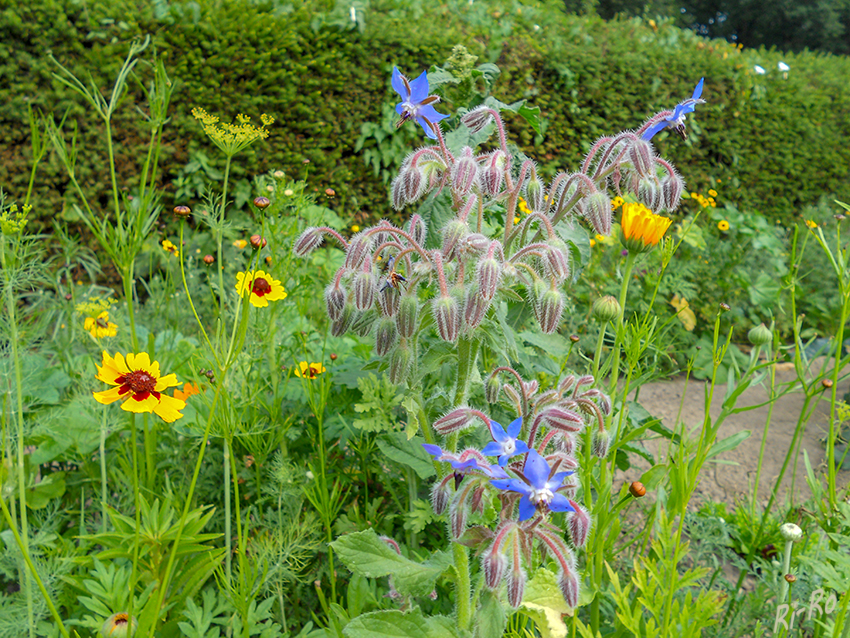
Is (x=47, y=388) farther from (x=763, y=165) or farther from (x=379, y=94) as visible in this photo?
(x=763, y=165)

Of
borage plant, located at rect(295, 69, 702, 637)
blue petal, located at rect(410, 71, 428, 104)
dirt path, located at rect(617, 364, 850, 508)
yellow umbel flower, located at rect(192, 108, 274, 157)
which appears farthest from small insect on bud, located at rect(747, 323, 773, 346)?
yellow umbel flower, located at rect(192, 108, 274, 157)

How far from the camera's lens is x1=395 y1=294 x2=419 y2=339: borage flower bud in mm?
1239

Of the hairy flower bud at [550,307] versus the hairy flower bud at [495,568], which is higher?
the hairy flower bud at [550,307]

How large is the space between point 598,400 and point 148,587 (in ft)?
3.64

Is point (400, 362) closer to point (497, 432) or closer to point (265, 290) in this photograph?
point (497, 432)

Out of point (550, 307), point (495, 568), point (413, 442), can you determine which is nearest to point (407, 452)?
point (413, 442)

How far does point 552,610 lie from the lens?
42.6 inches

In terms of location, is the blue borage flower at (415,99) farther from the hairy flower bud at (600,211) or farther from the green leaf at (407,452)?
the green leaf at (407,452)

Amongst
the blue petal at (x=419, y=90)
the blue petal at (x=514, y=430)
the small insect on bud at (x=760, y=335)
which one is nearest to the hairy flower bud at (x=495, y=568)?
→ the blue petal at (x=514, y=430)

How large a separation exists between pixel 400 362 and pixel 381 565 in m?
0.42

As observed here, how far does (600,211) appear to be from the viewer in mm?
1317

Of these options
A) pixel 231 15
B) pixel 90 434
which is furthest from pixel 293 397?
pixel 231 15

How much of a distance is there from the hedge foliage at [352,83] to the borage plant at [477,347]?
1.38 m

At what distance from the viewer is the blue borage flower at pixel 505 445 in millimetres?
943
